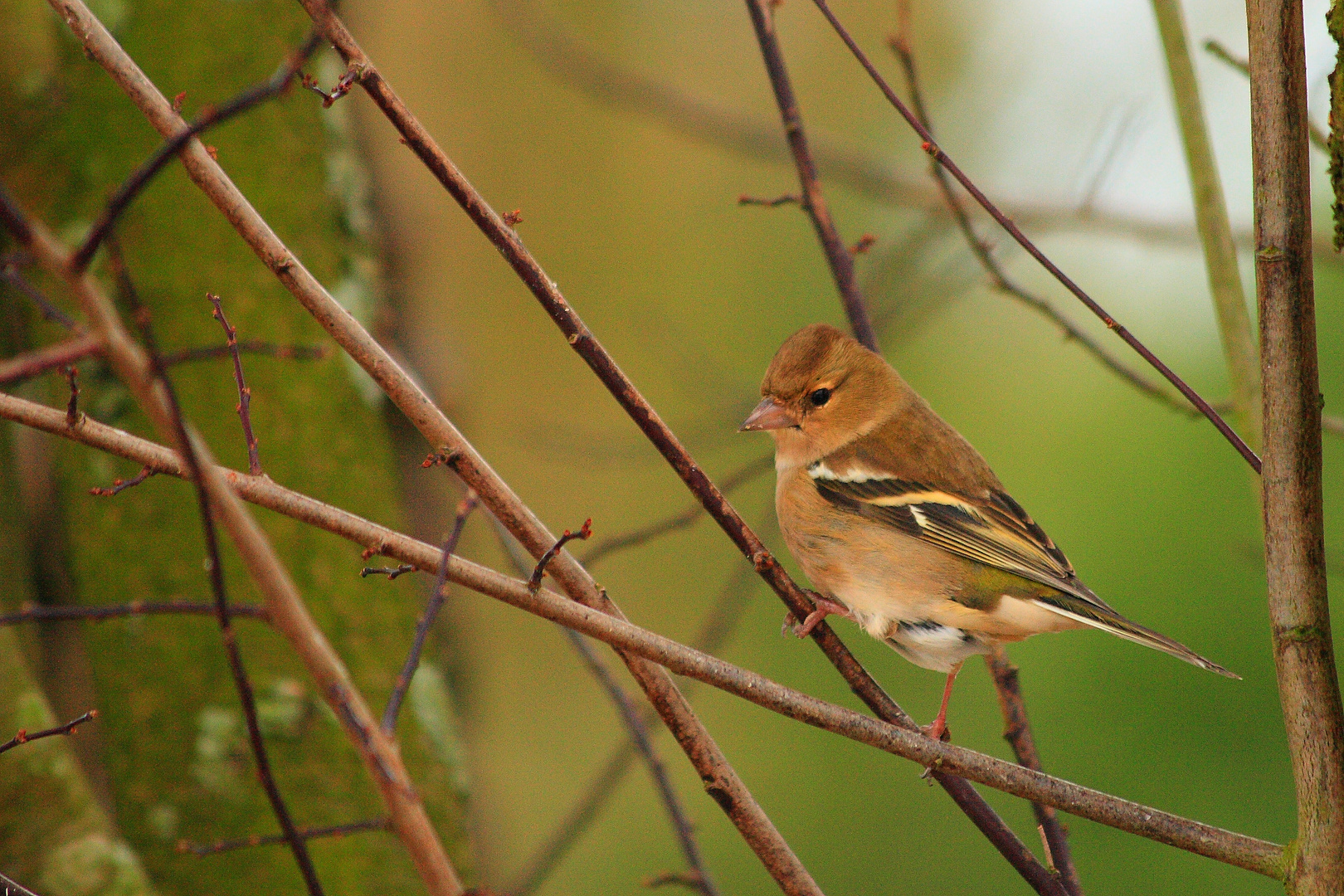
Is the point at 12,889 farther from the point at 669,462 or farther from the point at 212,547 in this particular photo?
the point at 669,462

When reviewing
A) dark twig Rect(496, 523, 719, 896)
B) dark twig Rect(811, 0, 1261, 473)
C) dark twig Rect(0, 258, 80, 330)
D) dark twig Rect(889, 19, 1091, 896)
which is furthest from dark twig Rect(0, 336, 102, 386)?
dark twig Rect(889, 19, 1091, 896)

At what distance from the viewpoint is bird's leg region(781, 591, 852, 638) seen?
1.96 m

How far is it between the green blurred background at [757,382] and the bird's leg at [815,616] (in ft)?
1.42

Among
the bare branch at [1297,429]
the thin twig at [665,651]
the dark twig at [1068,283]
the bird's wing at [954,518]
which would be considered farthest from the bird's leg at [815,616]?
the bare branch at [1297,429]

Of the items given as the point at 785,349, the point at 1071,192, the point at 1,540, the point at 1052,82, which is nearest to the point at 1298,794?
the point at 785,349

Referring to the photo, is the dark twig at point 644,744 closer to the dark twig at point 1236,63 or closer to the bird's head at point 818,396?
the bird's head at point 818,396

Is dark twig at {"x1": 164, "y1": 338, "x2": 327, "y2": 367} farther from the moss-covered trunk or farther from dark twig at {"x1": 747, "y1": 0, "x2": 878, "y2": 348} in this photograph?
the moss-covered trunk

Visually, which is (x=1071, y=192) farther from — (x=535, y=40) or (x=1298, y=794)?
(x=1298, y=794)

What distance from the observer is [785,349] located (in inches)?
118

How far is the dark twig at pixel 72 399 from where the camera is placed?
47.5 inches

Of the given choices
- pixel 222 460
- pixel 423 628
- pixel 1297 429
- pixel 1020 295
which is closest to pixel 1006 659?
pixel 1020 295

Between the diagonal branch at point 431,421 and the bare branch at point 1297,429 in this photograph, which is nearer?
the bare branch at point 1297,429

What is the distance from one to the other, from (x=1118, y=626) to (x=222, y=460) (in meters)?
2.48

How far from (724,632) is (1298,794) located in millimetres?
1465
